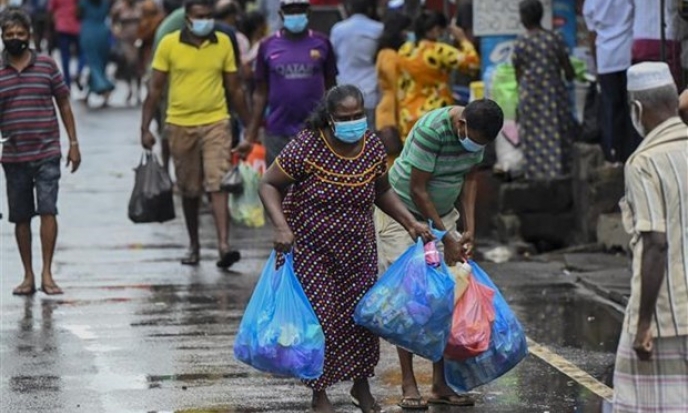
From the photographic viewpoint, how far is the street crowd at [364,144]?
611 centimetres

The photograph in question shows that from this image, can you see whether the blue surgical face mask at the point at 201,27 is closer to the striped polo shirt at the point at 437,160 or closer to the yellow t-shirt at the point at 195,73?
the yellow t-shirt at the point at 195,73

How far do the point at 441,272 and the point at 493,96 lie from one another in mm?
6932

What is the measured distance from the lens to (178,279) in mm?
12562

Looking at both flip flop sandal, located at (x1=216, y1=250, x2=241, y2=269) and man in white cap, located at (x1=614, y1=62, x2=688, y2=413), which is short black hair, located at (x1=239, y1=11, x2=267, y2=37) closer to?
flip flop sandal, located at (x1=216, y1=250, x2=241, y2=269)

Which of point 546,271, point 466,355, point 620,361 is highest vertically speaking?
point 620,361

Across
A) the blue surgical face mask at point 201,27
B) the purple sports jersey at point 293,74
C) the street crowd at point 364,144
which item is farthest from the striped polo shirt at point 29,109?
the purple sports jersey at point 293,74

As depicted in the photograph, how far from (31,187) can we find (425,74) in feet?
12.7

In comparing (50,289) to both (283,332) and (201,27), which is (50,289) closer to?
(201,27)

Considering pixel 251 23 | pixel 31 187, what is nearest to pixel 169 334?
pixel 31 187

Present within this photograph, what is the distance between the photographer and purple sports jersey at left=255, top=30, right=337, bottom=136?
509 inches

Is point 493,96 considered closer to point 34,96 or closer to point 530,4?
point 530,4

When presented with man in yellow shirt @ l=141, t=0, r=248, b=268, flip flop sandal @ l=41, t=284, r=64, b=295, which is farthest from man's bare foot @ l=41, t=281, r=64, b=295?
man in yellow shirt @ l=141, t=0, r=248, b=268

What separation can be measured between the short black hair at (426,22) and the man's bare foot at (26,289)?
4219 mm

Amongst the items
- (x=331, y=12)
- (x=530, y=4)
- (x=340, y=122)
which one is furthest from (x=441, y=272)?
(x=331, y=12)
